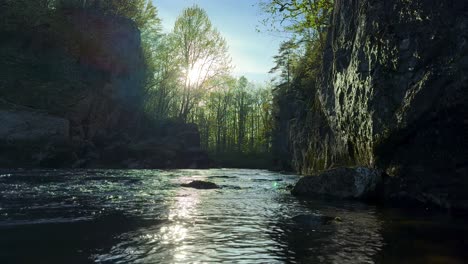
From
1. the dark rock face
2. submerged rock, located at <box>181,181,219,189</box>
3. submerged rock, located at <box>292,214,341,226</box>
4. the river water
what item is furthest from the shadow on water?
submerged rock, located at <box>181,181,219,189</box>

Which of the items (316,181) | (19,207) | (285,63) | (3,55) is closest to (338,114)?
(316,181)

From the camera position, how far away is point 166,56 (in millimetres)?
49156

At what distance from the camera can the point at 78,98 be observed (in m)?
27.9

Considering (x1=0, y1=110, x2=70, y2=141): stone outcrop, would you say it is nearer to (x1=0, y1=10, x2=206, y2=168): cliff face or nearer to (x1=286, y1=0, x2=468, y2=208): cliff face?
(x1=0, y1=10, x2=206, y2=168): cliff face

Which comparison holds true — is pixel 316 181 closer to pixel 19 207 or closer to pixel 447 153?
pixel 447 153

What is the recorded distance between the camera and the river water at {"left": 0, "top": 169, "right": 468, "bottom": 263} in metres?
4.45

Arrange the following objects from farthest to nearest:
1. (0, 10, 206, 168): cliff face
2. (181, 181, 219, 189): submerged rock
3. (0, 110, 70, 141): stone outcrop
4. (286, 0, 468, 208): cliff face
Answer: (0, 10, 206, 168): cliff face < (0, 110, 70, 141): stone outcrop < (181, 181, 219, 189): submerged rock < (286, 0, 468, 208): cliff face

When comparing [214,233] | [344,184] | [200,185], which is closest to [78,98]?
[200,185]

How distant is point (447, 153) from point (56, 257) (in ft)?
29.1

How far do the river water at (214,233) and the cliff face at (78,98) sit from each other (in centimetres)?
1351

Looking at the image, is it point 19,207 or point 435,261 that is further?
point 19,207

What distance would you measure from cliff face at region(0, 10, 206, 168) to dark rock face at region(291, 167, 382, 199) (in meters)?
17.1

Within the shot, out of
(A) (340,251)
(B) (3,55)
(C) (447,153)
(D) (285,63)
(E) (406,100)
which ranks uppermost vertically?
(D) (285,63)

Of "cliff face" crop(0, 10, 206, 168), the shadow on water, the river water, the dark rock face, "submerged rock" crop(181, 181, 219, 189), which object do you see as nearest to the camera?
the shadow on water
